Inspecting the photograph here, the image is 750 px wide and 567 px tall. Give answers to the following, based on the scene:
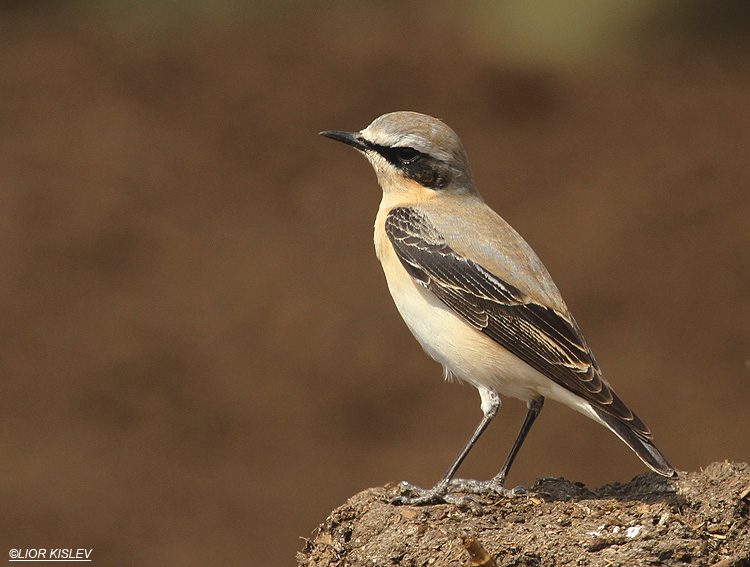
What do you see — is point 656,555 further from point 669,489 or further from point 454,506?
point 454,506

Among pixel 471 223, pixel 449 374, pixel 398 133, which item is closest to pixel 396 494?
pixel 449 374

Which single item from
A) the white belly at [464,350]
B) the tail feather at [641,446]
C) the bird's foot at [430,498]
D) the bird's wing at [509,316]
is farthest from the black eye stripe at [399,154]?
the bird's foot at [430,498]

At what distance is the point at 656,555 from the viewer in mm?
6066

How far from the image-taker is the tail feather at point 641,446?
6.60 meters

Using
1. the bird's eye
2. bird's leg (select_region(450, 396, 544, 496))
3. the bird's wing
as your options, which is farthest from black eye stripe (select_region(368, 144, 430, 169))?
bird's leg (select_region(450, 396, 544, 496))

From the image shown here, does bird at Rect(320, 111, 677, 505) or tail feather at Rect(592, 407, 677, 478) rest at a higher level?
bird at Rect(320, 111, 677, 505)

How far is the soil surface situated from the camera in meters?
6.12

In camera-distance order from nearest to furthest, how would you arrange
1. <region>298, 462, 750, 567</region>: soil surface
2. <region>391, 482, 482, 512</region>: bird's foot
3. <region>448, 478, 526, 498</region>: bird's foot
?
<region>298, 462, 750, 567</region>: soil surface, <region>391, 482, 482, 512</region>: bird's foot, <region>448, 478, 526, 498</region>: bird's foot

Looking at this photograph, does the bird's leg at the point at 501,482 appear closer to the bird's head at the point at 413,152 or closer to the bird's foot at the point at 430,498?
the bird's foot at the point at 430,498

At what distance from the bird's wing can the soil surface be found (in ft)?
2.05

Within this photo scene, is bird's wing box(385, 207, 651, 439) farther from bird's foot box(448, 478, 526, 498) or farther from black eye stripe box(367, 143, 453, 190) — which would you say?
bird's foot box(448, 478, 526, 498)

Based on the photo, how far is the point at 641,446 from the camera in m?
6.77

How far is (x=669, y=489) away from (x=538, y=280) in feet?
6.03

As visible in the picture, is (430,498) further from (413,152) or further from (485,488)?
(413,152)
